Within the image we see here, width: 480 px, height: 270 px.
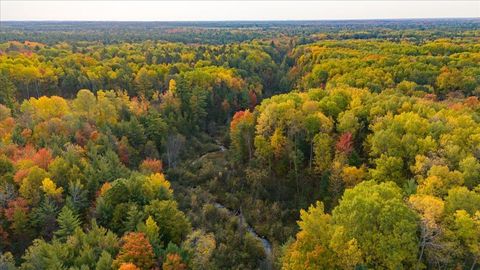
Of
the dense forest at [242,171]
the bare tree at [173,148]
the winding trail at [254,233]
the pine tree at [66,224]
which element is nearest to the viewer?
the dense forest at [242,171]

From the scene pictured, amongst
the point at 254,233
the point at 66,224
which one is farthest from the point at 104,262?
the point at 254,233

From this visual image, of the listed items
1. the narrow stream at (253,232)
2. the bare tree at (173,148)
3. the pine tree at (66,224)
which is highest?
the pine tree at (66,224)

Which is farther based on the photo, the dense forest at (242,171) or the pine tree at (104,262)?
the dense forest at (242,171)

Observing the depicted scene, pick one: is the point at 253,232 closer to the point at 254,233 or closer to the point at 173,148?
the point at 254,233

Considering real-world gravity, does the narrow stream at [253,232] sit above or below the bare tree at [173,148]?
below

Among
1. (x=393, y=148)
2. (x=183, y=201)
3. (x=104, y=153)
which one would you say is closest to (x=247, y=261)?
(x=183, y=201)

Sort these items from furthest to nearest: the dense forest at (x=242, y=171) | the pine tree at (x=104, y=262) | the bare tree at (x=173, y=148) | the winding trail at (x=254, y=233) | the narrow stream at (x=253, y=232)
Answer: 1. the bare tree at (x=173, y=148)
2. the narrow stream at (x=253, y=232)
3. the winding trail at (x=254, y=233)
4. the dense forest at (x=242, y=171)
5. the pine tree at (x=104, y=262)

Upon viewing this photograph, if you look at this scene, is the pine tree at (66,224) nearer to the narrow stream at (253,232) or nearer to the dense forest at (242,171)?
the dense forest at (242,171)

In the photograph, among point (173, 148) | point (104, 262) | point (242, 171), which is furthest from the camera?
point (173, 148)

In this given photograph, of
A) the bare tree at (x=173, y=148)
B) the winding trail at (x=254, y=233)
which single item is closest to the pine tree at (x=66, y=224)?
the winding trail at (x=254, y=233)
